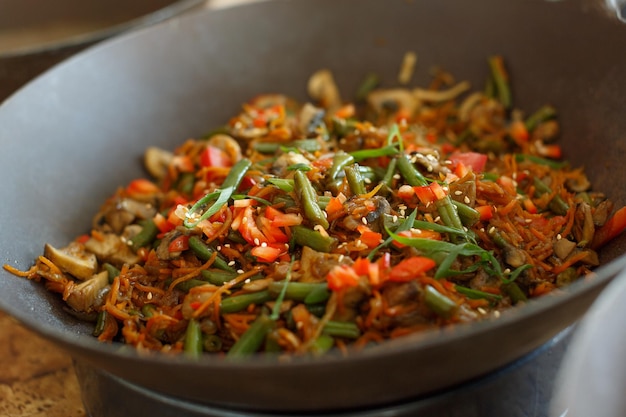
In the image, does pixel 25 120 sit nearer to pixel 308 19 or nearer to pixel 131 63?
pixel 131 63

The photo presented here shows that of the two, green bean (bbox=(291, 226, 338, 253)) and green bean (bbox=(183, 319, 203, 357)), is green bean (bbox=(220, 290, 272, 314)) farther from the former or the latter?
green bean (bbox=(291, 226, 338, 253))

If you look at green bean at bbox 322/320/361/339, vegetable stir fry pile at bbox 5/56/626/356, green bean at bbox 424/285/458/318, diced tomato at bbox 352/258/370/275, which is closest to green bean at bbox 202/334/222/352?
vegetable stir fry pile at bbox 5/56/626/356

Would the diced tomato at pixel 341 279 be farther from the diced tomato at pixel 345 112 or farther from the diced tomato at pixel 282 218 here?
the diced tomato at pixel 345 112

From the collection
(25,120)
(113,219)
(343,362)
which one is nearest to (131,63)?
(25,120)

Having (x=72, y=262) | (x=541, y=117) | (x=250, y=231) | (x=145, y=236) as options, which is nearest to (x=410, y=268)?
(x=250, y=231)

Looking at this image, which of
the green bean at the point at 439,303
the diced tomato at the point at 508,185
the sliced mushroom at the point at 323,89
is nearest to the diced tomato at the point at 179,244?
the green bean at the point at 439,303

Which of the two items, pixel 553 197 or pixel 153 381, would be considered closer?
pixel 153 381
